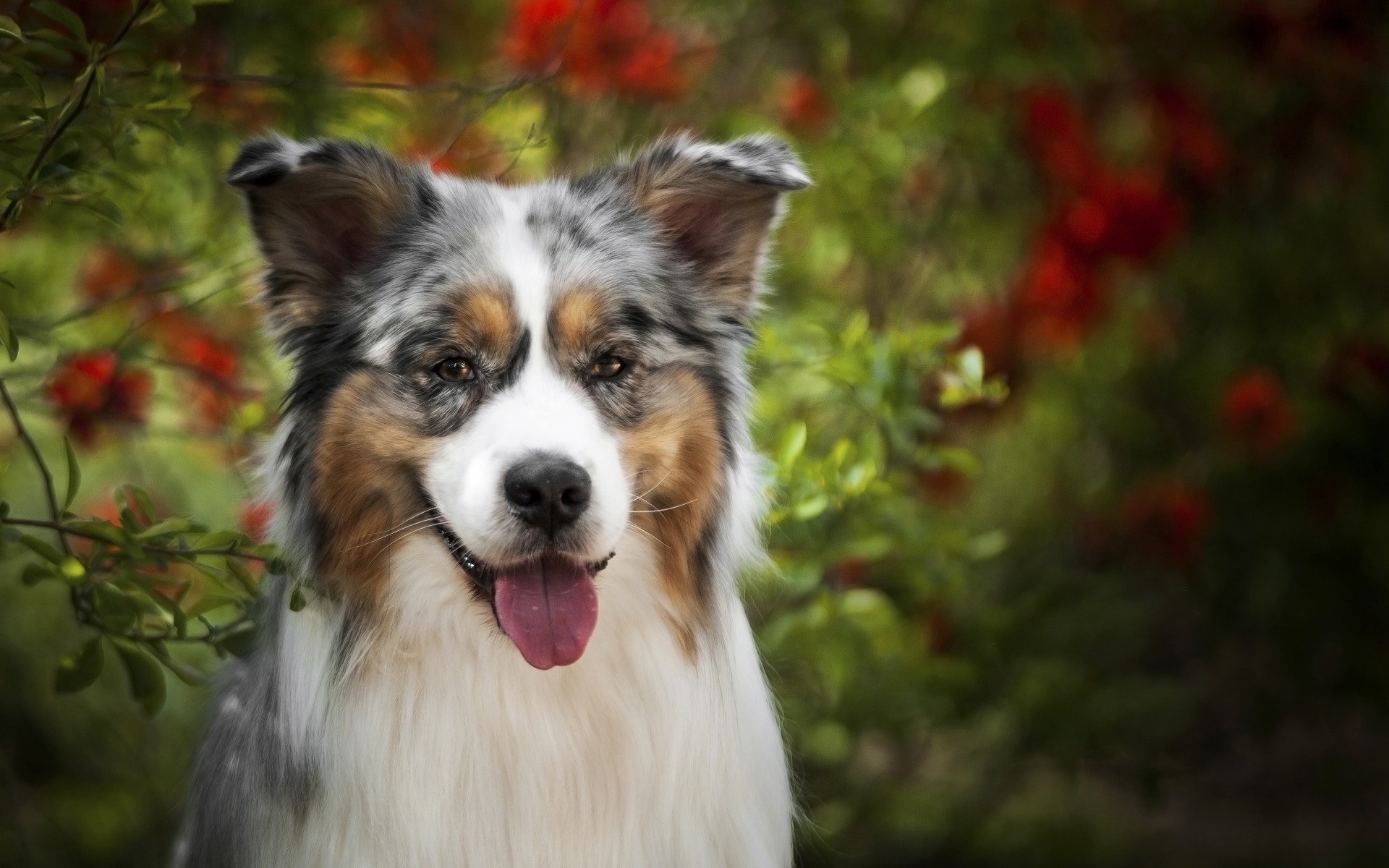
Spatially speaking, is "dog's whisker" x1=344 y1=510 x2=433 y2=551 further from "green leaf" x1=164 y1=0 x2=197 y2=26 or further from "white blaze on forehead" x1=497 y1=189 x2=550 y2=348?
"green leaf" x1=164 y1=0 x2=197 y2=26

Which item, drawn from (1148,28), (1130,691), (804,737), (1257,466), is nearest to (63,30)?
(804,737)

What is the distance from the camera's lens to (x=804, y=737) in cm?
436

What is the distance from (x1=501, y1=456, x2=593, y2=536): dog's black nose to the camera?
7.49 feet

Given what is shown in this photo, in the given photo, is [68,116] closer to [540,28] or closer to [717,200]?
[717,200]

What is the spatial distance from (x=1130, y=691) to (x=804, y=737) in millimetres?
1305

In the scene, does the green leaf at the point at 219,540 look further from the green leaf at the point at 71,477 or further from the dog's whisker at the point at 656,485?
the dog's whisker at the point at 656,485

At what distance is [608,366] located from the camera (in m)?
2.57

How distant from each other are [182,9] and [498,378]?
2.69 feet

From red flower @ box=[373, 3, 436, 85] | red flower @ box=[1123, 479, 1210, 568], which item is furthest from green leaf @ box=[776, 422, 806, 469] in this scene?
red flower @ box=[1123, 479, 1210, 568]

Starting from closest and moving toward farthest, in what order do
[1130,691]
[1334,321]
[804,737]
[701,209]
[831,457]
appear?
[701,209] → [831,457] → [804,737] → [1130,691] → [1334,321]

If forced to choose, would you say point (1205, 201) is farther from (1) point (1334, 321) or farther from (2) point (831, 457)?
(2) point (831, 457)

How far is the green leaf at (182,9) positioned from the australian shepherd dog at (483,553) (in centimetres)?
39

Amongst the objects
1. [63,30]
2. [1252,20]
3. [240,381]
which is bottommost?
[240,381]

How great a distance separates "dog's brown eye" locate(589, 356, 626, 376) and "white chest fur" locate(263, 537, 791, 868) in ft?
1.10
